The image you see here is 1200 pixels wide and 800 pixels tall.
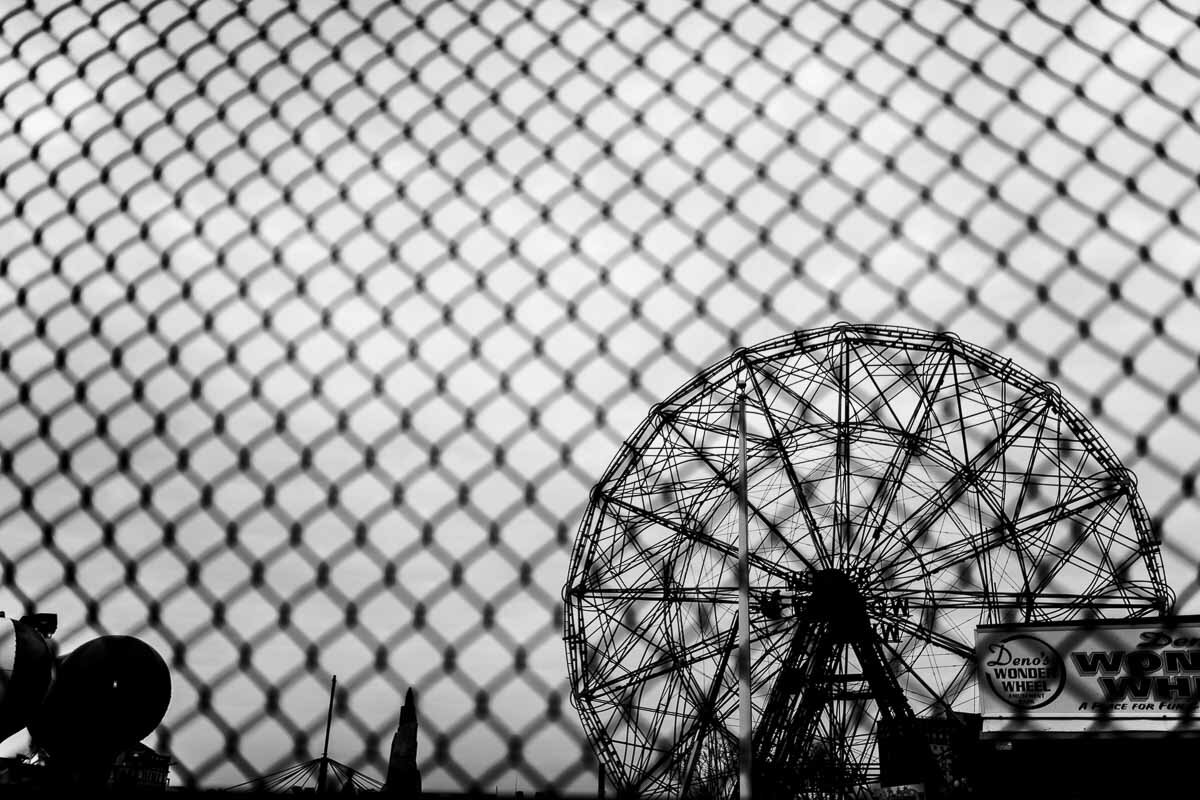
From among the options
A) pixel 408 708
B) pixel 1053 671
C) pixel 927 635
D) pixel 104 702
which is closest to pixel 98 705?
pixel 104 702

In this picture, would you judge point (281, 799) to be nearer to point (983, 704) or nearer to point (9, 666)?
point (9, 666)

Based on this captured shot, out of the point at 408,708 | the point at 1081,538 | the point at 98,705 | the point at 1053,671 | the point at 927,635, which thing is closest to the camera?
the point at 408,708

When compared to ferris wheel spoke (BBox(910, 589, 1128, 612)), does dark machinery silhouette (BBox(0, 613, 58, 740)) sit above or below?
below

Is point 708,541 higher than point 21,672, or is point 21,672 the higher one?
point 708,541

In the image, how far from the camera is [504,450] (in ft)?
9.89

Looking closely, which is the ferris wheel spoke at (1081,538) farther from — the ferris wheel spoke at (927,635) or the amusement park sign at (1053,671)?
the ferris wheel spoke at (927,635)

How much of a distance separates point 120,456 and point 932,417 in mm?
10653

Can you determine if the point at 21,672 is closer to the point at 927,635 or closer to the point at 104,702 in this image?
the point at 104,702

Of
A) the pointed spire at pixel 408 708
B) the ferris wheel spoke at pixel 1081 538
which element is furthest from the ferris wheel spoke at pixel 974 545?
the pointed spire at pixel 408 708

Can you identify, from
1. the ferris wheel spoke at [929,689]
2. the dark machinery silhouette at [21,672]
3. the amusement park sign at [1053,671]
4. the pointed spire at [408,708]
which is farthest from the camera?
the ferris wheel spoke at [929,689]

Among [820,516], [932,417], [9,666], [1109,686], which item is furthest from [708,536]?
[9,666]

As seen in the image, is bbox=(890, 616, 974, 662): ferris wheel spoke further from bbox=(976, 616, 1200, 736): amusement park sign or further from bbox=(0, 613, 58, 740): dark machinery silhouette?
bbox=(0, 613, 58, 740): dark machinery silhouette

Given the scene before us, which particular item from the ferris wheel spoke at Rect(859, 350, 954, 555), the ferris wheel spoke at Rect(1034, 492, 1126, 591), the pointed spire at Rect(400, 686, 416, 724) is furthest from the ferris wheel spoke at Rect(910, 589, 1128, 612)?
the pointed spire at Rect(400, 686, 416, 724)

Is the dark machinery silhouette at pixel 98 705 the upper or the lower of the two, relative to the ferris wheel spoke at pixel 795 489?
lower
